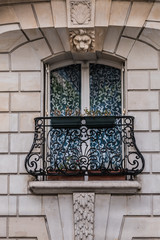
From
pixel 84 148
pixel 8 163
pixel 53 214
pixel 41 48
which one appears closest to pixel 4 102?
pixel 8 163

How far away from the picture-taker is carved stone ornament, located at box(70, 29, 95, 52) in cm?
1145

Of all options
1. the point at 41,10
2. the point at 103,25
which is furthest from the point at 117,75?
the point at 41,10

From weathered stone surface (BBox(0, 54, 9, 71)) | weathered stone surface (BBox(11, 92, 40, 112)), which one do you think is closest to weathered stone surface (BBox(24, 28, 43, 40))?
weathered stone surface (BBox(0, 54, 9, 71))

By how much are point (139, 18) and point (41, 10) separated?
74.4 inches

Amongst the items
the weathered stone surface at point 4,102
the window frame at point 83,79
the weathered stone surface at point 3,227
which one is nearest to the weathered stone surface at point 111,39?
the window frame at point 83,79

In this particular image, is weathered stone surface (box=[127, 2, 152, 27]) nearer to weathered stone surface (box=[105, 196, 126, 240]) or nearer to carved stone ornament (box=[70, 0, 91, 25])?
carved stone ornament (box=[70, 0, 91, 25])

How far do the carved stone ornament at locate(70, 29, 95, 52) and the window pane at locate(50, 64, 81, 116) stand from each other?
2.19ft

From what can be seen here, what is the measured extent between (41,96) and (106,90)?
1314mm

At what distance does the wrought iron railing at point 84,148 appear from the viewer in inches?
441

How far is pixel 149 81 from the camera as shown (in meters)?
11.5

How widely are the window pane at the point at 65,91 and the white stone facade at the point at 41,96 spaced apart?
372mm

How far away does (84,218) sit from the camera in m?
11.0

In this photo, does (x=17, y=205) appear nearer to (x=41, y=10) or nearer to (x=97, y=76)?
(x=97, y=76)

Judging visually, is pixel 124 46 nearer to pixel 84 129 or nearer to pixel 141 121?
pixel 141 121
